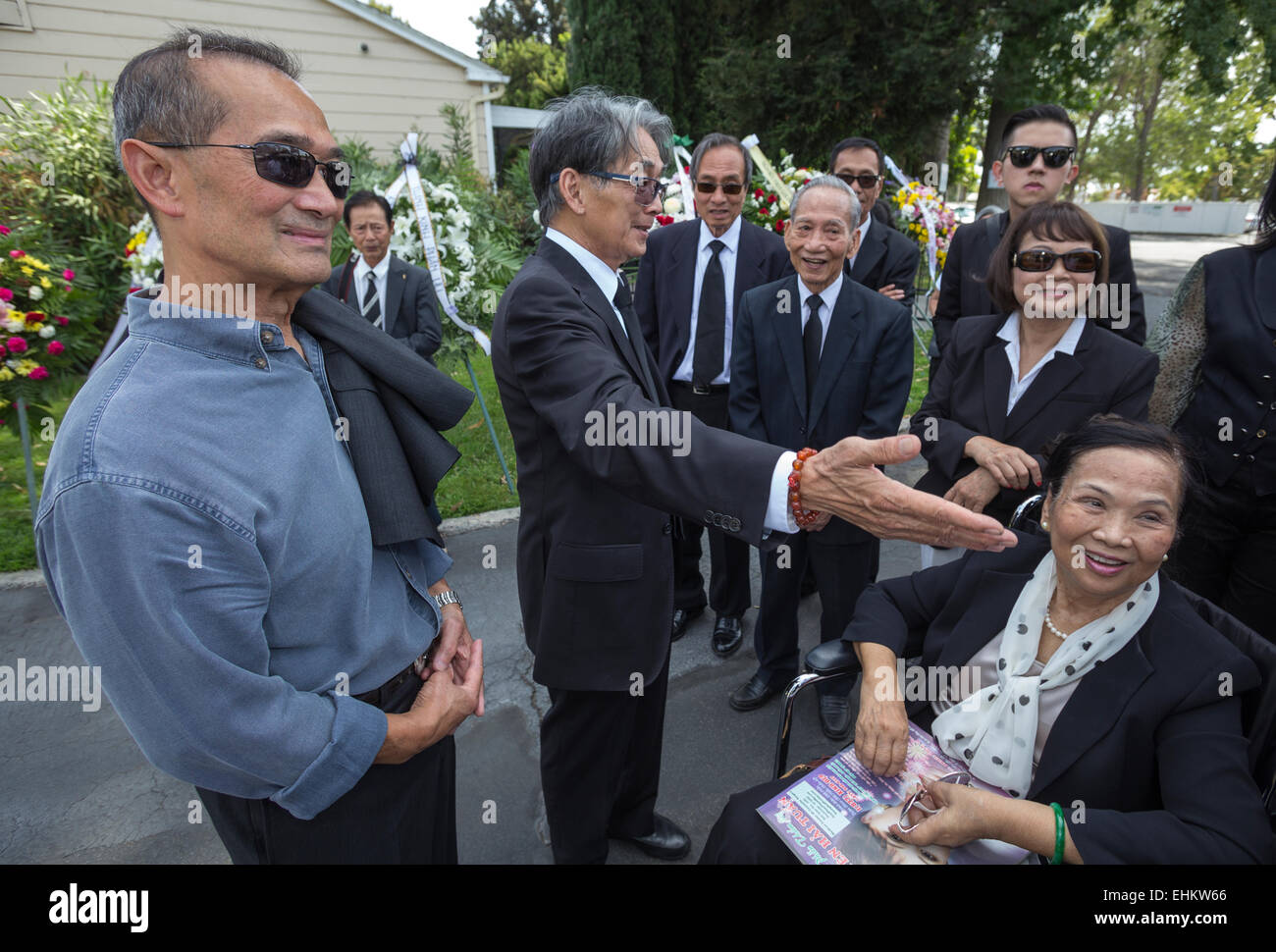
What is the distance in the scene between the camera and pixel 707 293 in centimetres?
405

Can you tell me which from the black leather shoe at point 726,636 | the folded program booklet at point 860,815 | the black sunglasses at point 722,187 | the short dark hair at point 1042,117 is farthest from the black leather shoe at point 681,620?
the short dark hair at point 1042,117

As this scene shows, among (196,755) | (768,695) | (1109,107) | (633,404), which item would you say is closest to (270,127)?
(633,404)

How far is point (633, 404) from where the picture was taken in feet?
5.20

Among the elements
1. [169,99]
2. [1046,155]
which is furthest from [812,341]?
[169,99]

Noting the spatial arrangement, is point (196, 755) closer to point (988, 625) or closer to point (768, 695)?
point (988, 625)

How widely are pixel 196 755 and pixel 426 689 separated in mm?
465

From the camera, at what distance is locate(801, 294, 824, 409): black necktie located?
10.5 feet

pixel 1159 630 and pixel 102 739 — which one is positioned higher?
pixel 1159 630

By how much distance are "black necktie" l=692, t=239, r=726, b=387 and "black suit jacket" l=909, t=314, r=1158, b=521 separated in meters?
1.30

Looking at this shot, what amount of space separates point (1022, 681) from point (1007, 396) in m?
1.31

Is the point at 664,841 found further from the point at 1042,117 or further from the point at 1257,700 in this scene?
the point at 1042,117

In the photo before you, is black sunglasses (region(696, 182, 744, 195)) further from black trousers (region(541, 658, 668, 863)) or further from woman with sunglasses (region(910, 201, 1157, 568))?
black trousers (region(541, 658, 668, 863))

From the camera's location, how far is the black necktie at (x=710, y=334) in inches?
157

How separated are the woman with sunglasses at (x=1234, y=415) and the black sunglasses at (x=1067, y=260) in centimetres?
37
